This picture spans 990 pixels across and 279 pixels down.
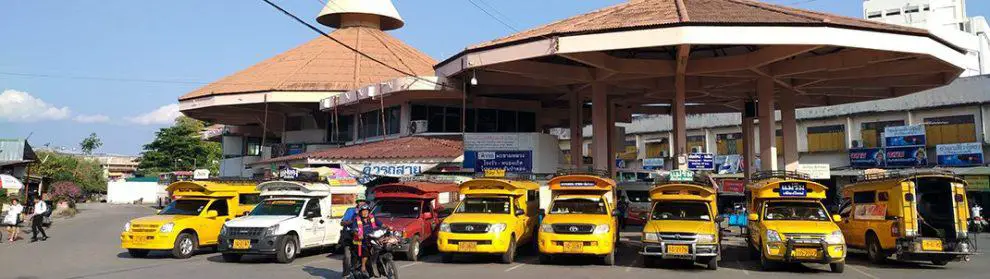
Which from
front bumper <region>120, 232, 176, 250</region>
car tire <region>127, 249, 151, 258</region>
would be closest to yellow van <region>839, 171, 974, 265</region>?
front bumper <region>120, 232, 176, 250</region>

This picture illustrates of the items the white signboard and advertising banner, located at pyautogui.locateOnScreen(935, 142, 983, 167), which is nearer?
the white signboard

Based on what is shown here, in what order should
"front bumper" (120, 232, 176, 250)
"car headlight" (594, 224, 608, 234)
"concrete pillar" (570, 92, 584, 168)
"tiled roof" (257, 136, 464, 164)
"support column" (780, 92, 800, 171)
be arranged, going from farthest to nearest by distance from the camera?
"concrete pillar" (570, 92, 584, 168) < "support column" (780, 92, 800, 171) < "tiled roof" (257, 136, 464, 164) < "front bumper" (120, 232, 176, 250) < "car headlight" (594, 224, 608, 234)

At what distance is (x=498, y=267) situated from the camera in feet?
49.5

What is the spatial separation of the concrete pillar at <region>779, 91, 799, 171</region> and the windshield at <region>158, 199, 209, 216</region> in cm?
2413

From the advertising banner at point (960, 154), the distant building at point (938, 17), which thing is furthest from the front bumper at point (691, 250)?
the distant building at point (938, 17)

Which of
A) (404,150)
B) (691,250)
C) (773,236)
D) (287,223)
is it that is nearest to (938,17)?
(404,150)

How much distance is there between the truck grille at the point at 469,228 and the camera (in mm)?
15438

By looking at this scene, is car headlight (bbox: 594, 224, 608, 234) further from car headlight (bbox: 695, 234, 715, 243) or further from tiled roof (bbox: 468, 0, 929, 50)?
tiled roof (bbox: 468, 0, 929, 50)

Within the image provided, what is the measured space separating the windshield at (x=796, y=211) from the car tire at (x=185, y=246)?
44.6ft

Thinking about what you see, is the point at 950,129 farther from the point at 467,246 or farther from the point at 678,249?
the point at 467,246

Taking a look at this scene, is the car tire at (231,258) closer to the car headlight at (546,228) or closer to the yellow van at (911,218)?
the car headlight at (546,228)

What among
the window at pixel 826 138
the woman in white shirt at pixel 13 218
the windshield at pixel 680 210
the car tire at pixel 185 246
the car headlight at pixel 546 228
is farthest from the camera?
the window at pixel 826 138

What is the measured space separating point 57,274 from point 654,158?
163 feet

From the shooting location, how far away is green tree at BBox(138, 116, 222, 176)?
8381 centimetres
